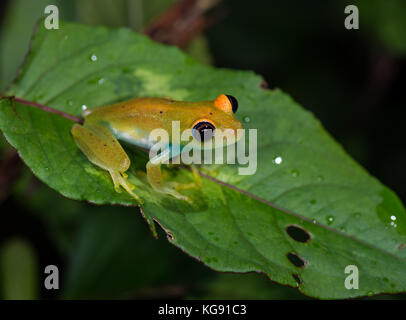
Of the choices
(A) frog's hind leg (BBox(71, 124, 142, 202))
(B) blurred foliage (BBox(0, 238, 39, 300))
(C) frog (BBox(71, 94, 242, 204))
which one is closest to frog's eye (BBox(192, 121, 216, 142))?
(C) frog (BBox(71, 94, 242, 204))

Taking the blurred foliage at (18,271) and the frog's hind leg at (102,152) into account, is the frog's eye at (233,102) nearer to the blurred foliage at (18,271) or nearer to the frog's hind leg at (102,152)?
the frog's hind leg at (102,152)

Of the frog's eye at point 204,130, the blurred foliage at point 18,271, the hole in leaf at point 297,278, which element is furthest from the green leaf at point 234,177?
the blurred foliage at point 18,271

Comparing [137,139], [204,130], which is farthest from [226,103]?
[137,139]

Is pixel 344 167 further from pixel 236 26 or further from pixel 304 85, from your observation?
pixel 236 26

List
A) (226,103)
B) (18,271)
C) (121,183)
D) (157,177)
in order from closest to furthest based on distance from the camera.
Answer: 1. (121,183)
2. (157,177)
3. (226,103)
4. (18,271)

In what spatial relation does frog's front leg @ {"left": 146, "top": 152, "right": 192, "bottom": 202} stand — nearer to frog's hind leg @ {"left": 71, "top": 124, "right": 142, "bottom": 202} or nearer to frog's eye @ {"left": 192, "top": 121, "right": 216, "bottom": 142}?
frog's hind leg @ {"left": 71, "top": 124, "right": 142, "bottom": 202}

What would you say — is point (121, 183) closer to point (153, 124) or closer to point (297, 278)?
point (153, 124)
